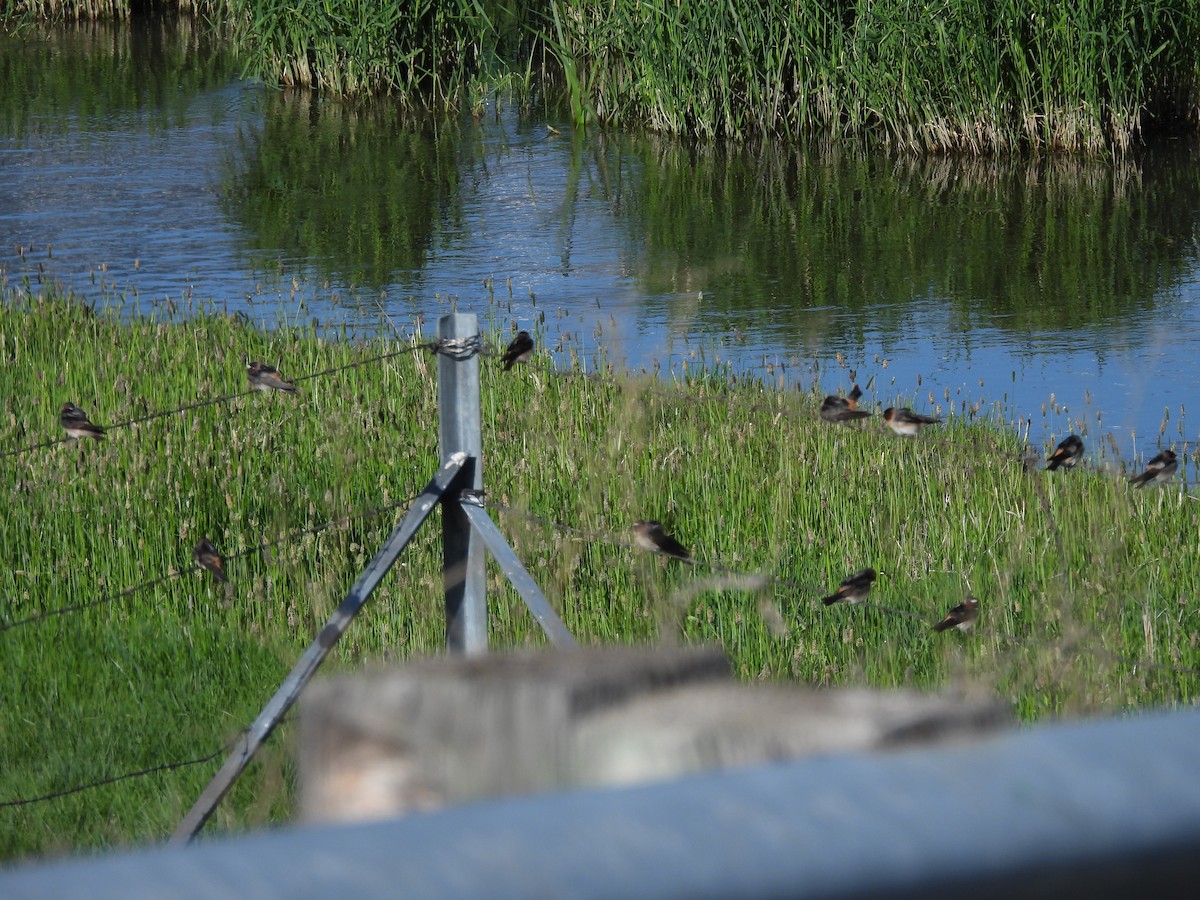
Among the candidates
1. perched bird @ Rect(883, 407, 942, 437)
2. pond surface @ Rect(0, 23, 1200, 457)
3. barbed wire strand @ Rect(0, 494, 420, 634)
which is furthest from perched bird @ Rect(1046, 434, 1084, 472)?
pond surface @ Rect(0, 23, 1200, 457)

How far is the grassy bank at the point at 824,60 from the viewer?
13320 millimetres

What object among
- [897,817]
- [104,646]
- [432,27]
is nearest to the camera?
[897,817]

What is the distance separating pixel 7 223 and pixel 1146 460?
8.91 m

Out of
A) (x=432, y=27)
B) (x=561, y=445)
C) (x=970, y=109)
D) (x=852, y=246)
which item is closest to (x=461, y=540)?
(x=561, y=445)

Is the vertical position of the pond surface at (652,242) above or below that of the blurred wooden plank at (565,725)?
below

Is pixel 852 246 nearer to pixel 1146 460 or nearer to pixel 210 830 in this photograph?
pixel 1146 460

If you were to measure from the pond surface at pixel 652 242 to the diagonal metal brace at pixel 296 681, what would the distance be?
4.27m

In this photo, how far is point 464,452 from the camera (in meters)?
3.39

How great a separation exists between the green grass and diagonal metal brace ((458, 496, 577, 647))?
353 mm

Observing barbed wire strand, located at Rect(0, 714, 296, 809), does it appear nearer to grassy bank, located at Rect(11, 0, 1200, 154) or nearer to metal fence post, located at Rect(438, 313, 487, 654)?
metal fence post, located at Rect(438, 313, 487, 654)

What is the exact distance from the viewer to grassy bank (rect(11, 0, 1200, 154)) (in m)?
13.3

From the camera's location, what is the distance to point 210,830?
3395 mm

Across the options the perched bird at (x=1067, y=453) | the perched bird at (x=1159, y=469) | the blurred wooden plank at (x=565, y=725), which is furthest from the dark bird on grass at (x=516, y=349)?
the blurred wooden plank at (x=565, y=725)

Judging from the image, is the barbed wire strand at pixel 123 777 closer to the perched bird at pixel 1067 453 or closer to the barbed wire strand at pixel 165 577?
the barbed wire strand at pixel 165 577
